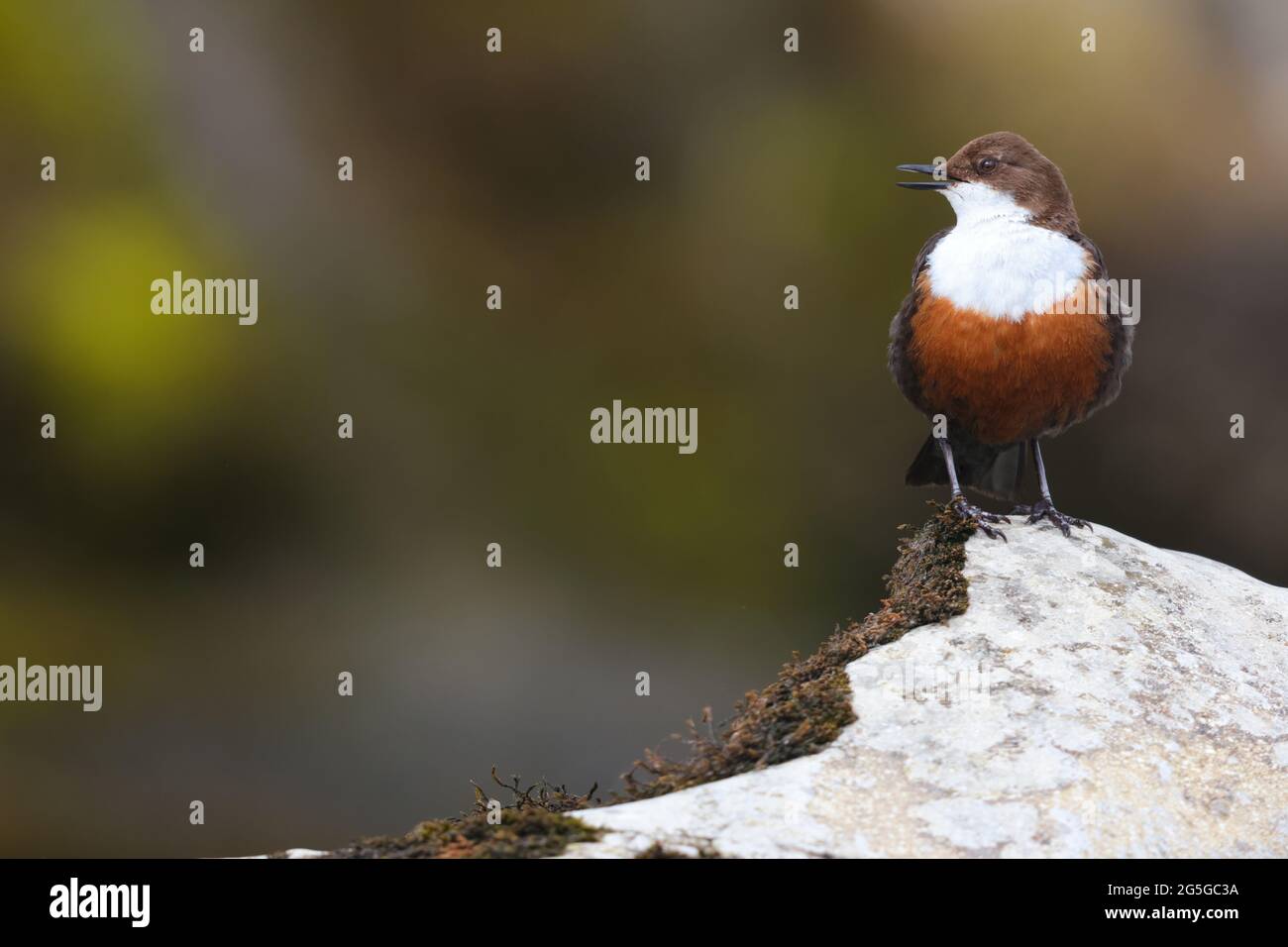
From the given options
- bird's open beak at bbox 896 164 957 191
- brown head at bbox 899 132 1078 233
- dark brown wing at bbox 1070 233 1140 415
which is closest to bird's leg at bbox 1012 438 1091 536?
dark brown wing at bbox 1070 233 1140 415

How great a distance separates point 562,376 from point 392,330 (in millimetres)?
1379

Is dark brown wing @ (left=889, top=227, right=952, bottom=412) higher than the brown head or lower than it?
lower

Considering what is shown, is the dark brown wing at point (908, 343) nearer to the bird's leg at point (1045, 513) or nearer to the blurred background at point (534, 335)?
the bird's leg at point (1045, 513)

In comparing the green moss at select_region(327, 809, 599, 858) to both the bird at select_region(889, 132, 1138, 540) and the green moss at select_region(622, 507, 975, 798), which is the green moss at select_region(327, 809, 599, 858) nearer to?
the green moss at select_region(622, 507, 975, 798)

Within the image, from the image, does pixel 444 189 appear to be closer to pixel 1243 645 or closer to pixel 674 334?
pixel 674 334

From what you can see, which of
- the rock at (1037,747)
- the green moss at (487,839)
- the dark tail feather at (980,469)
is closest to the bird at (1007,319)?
the dark tail feather at (980,469)

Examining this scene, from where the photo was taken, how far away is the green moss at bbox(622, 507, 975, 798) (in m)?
3.64

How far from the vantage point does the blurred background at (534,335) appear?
930 cm

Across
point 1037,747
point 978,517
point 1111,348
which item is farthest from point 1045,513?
point 1037,747

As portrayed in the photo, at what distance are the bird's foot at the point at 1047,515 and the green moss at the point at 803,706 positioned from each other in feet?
1.98

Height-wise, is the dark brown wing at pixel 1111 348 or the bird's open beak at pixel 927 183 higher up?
the bird's open beak at pixel 927 183

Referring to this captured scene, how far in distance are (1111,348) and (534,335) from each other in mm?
5278
